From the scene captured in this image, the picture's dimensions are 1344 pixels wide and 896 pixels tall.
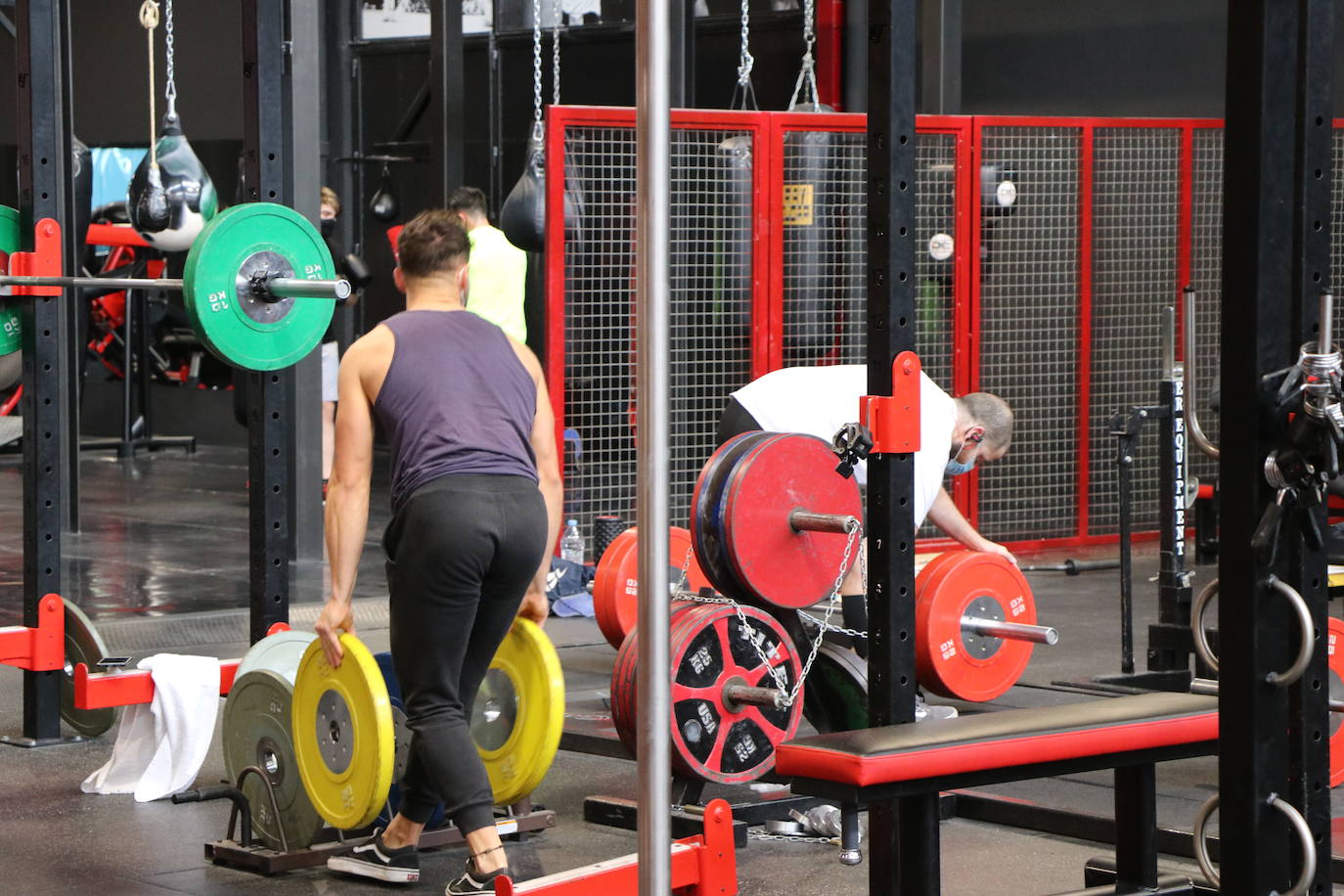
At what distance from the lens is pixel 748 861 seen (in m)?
4.12

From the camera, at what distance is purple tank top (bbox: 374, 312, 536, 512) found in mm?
3715

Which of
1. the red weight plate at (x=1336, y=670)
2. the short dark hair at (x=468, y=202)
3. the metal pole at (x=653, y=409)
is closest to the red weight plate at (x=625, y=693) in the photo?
the red weight plate at (x=1336, y=670)

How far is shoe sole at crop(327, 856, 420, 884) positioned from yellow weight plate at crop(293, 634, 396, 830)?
136 millimetres

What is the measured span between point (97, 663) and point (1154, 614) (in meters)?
4.11

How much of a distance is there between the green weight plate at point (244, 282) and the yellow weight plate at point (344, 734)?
89cm

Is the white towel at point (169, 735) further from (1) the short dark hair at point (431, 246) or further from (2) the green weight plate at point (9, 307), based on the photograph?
(1) the short dark hair at point (431, 246)

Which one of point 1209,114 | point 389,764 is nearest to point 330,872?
point 389,764

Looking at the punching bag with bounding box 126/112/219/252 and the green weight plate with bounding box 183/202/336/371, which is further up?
the punching bag with bounding box 126/112/219/252

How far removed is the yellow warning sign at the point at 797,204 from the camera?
7922mm

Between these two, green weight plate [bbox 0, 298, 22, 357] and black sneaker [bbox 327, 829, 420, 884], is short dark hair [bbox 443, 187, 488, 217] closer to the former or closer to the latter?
green weight plate [bbox 0, 298, 22, 357]

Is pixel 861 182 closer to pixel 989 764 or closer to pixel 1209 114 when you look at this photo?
pixel 1209 114

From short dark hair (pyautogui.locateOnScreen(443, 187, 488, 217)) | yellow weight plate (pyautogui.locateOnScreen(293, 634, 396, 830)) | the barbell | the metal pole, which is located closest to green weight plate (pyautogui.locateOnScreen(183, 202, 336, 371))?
the barbell

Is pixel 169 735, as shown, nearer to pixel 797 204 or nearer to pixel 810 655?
pixel 810 655

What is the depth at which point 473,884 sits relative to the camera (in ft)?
12.2
